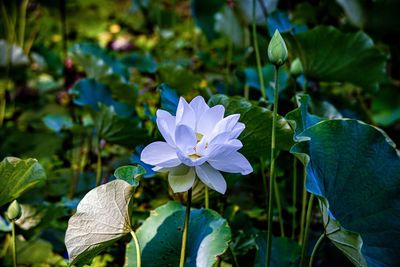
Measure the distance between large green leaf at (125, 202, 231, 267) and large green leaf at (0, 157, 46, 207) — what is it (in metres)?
0.21

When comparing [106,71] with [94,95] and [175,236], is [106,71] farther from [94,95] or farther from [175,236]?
[175,236]

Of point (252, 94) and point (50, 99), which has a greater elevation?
point (252, 94)

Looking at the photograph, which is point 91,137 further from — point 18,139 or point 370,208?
point 370,208

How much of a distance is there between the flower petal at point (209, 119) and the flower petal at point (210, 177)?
0.18 feet

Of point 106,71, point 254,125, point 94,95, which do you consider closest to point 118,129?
point 94,95

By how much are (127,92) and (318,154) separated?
739 mm

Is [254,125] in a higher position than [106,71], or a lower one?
higher

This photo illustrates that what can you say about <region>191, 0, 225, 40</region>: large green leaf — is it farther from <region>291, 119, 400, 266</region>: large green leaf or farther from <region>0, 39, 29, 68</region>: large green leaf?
<region>291, 119, 400, 266</region>: large green leaf

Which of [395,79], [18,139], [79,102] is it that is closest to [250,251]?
[79,102]

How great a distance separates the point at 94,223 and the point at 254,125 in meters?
0.31

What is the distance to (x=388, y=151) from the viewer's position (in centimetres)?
90

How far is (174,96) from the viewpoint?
41.9 inches

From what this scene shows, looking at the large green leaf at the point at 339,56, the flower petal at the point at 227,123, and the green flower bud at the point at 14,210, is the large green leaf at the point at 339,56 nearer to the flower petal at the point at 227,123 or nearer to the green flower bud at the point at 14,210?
the flower petal at the point at 227,123

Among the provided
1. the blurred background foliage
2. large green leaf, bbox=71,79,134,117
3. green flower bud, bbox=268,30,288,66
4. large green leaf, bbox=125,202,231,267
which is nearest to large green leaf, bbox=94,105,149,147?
the blurred background foliage
